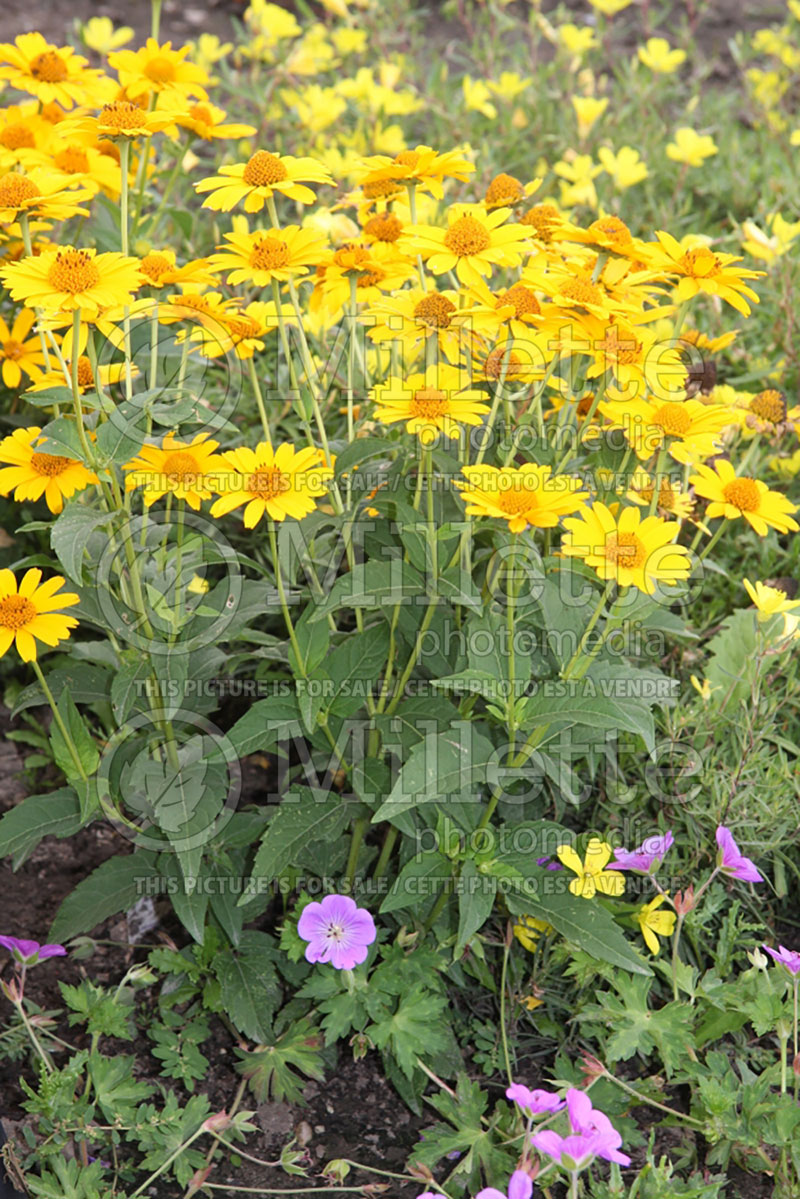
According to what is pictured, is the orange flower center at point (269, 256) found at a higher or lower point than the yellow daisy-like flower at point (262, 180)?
lower

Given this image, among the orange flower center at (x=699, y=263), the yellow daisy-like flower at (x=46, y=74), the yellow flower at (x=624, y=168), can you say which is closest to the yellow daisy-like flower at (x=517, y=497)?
the orange flower center at (x=699, y=263)

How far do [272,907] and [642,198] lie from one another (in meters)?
2.47

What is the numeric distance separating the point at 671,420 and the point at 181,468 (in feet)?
2.12

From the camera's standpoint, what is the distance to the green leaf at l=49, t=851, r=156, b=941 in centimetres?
173

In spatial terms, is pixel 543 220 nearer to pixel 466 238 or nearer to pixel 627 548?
pixel 466 238

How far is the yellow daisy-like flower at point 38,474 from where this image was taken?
1.57 metres

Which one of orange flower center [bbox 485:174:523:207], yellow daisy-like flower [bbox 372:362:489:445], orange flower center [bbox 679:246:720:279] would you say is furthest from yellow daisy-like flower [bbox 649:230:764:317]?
yellow daisy-like flower [bbox 372:362:489:445]

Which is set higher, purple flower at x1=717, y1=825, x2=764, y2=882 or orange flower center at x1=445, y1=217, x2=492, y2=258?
orange flower center at x1=445, y1=217, x2=492, y2=258

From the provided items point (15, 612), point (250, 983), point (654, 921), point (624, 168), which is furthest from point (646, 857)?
point (624, 168)

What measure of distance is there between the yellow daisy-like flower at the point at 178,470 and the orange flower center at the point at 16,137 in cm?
70

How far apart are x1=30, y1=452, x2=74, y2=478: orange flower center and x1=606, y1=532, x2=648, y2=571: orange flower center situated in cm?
74

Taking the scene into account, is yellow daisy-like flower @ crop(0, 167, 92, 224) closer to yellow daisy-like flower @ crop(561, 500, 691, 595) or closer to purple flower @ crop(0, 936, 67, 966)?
yellow daisy-like flower @ crop(561, 500, 691, 595)

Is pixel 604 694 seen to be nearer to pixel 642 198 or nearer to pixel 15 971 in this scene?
pixel 15 971

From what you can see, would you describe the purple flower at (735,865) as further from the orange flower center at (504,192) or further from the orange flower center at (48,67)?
the orange flower center at (48,67)
